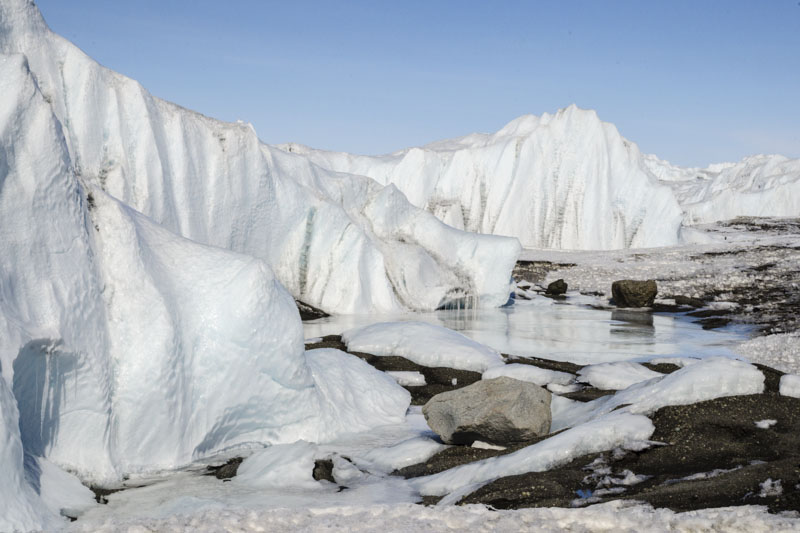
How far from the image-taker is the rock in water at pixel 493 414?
A: 24.8 feet

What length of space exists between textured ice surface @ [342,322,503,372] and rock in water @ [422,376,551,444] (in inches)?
169

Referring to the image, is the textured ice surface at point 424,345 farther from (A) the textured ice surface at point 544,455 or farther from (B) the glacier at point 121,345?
(A) the textured ice surface at point 544,455

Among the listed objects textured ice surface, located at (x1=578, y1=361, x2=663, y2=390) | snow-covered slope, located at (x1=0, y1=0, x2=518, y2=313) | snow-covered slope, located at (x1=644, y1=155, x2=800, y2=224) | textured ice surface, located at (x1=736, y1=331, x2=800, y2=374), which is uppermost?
snow-covered slope, located at (x1=644, y1=155, x2=800, y2=224)

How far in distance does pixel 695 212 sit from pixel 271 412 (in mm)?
63672

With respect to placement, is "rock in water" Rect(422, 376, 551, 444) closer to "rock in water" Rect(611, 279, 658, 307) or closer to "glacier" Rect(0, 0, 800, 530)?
"glacier" Rect(0, 0, 800, 530)

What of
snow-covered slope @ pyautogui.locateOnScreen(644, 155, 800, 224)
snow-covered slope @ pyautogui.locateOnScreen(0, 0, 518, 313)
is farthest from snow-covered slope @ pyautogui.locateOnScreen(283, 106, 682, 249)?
snow-covered slope @ pyautogui.locateOnScreen(644, 155, 800, 224)

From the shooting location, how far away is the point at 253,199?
20219 millimetres

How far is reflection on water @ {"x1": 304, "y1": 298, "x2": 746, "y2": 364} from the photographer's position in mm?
15688

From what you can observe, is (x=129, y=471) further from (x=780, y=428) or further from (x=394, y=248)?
(x=394, y=248)

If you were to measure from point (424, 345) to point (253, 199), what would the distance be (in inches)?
351

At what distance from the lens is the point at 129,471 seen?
6875mm

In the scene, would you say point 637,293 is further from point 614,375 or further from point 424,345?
point 614,375

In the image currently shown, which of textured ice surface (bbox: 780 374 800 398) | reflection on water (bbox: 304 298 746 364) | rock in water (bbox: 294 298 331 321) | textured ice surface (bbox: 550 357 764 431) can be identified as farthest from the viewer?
rock in water (bbox: 294 298 331 321)

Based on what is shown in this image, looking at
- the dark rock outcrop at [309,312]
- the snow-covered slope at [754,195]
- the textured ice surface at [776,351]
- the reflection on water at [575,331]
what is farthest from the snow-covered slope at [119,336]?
the snow-covered slope at [754,195]
